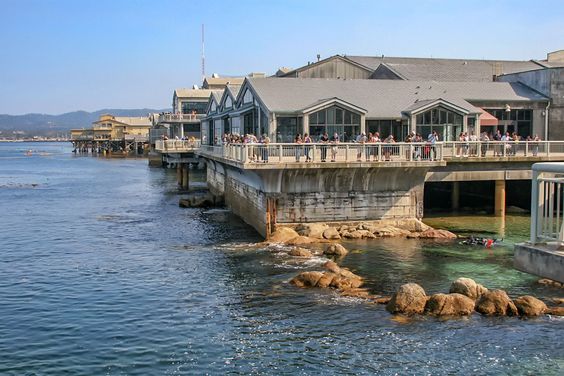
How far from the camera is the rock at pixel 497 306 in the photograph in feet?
67.7

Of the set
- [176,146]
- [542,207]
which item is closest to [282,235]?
[542,207]

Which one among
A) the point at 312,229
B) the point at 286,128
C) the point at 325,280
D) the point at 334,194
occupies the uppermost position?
the point at 286,128

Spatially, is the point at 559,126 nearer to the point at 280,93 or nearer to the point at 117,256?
the point at 280,93

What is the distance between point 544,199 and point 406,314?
24.7 feet

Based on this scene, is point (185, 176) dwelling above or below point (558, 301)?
above

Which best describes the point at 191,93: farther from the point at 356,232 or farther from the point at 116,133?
the point at 116,133

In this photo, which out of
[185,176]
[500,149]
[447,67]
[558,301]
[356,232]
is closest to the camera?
[558,301]

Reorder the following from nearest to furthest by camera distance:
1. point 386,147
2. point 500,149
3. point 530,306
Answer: point 530,306, point 386,147, point 500,149

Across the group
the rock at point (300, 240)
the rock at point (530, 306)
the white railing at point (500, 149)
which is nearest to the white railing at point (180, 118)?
the white railing at point (500, 149)

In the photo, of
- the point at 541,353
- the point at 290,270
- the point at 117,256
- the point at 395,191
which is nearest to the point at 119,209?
the point at 117,256

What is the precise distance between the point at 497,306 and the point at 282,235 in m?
14.7

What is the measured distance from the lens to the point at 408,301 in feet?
68.9

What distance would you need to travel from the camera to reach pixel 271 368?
16797mm

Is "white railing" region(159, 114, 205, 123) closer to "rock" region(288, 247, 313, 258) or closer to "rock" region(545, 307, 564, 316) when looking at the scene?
"rock" region(288, 247, 313, 258)
